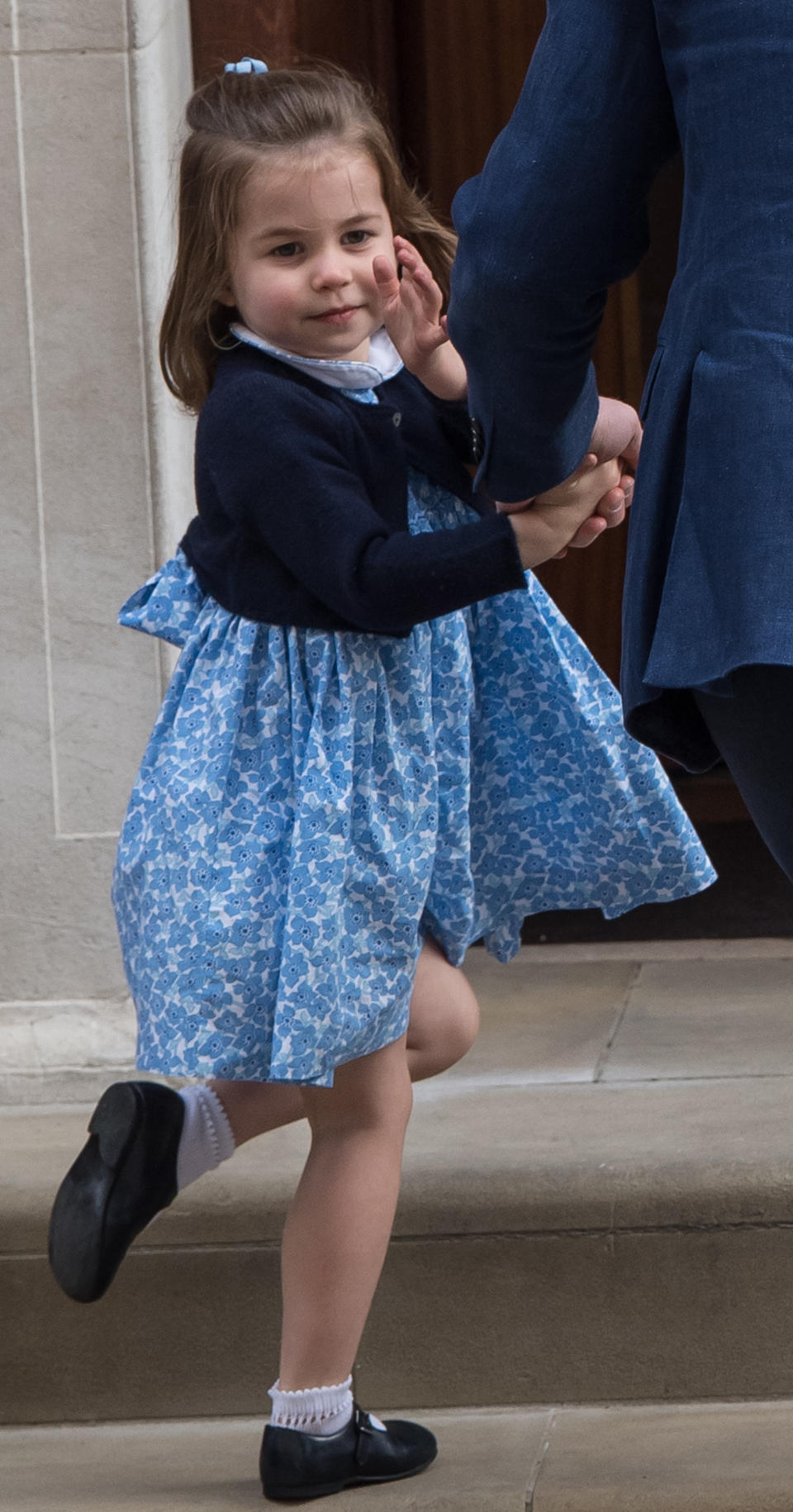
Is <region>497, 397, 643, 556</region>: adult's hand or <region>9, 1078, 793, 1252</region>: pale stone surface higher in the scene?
<region>497, 397, 643, 556</region>: adult's hand

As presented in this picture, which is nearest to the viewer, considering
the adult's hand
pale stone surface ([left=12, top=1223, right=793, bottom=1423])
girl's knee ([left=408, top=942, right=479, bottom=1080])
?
the adult's hand

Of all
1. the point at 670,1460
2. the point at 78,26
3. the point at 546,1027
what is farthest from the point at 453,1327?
the point at 78,26

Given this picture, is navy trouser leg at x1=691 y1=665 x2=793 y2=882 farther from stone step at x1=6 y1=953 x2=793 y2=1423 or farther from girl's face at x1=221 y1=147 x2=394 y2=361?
stone step at x1=6 y1=953 x2=793 y2=1423

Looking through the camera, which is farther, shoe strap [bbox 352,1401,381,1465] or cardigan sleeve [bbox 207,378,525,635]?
shoe strap [bbox 352,1401,381,1465]

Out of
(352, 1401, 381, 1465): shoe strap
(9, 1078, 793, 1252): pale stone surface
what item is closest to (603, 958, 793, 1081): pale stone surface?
(9, 1078, 793, 1252): pale stone surface

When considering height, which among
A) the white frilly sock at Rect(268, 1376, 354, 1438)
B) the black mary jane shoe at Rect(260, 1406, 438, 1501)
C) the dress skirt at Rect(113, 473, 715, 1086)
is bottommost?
the black mary jane shoe at Rect(260, 1406, 438, 1501)

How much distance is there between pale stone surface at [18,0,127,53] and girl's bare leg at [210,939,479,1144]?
5.76 ft

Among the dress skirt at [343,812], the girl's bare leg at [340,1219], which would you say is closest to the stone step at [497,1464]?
the girl's bare leg at [340,1219]

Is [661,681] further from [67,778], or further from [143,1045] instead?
[67,778]

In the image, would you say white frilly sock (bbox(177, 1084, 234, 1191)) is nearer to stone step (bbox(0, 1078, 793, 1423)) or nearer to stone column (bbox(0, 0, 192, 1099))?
stone step (bbox(0, 1078, 793, 1423))

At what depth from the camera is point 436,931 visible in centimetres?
218

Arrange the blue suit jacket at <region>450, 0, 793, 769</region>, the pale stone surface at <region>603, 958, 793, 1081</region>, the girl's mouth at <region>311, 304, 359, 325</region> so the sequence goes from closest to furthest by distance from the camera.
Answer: the blue suit jacket at <region>450, 0, 793, 769</region> → the girl's mouth at <region>311, 304, 359, 325</region> → the pale stone surface at <region>603, 958, 793, 1081</region>

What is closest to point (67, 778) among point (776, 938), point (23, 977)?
point (23, 977)

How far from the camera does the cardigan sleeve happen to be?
6.00 feet
